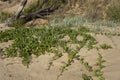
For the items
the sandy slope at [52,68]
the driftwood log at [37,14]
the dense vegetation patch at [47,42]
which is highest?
the dense vegetation patch at [47,42]

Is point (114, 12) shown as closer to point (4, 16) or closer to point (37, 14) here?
point (37, 14)

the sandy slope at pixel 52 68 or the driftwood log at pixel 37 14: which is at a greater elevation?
the sandy slope at pixel 52 68

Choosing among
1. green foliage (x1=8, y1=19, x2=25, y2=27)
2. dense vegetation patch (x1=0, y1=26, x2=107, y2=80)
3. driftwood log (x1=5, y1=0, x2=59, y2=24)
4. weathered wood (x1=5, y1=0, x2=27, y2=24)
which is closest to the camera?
dense vegetation patch (x1=0, y1=26, x2=107, y2=80)

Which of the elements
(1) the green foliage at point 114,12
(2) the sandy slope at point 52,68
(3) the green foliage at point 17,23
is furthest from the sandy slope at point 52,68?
(1) the green foliage at point 114,12

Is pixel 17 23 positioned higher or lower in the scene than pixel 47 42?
lower

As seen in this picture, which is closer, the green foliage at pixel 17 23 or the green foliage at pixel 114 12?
the green foliage at pixel 17 23

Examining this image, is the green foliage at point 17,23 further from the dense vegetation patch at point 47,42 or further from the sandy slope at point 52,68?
the sandy slope at point 52,68

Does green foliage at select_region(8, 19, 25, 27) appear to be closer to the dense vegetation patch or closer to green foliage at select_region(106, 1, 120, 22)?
the dense vegetation patch

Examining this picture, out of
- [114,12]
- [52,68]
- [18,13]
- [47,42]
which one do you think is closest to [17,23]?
[18,13]

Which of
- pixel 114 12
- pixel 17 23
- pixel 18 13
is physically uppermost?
pixel 18 13

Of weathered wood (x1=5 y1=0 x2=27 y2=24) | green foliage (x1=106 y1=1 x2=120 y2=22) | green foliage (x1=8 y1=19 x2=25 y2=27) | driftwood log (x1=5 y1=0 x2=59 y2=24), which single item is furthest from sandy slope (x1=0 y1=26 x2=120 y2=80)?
driftwood log (x1=5 y1=0 x2=59 y2=24)

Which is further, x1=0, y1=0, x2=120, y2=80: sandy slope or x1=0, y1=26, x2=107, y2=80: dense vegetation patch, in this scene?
x1=0, y1=26, x2=107, y2=80: dense vegetation patch

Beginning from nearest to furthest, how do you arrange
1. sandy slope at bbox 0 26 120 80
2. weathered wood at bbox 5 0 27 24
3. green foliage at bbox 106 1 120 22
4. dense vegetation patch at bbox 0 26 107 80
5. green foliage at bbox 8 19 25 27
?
sandy slope at bbox 0 26 120 80 < dense vegetation patch at bbox 0 26 107 80 < green foliage at bbox 8 19 25 27 < weathered wood at bbox 5 0 27 24 < green foliage at bbox 106 1 120 22

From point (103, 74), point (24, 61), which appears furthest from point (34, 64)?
point (103, 74)
